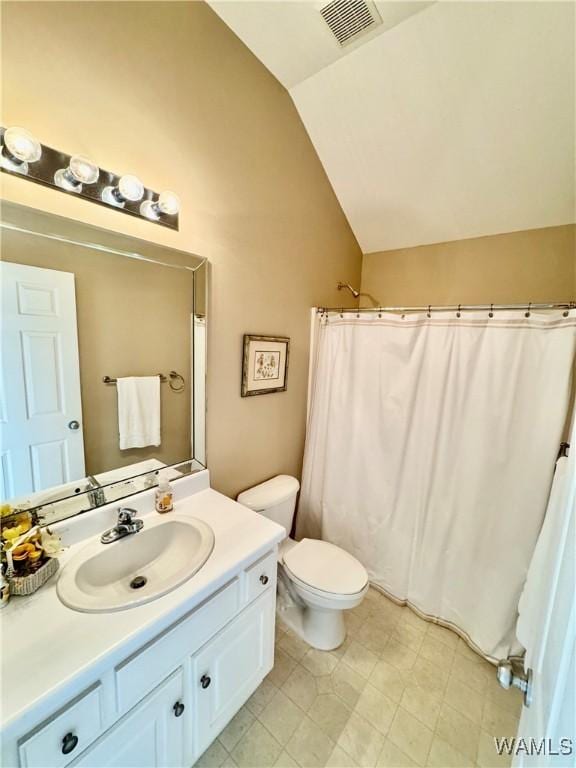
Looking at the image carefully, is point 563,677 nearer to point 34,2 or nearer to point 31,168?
point 31,168

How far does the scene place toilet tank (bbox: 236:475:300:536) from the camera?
64.8 inches

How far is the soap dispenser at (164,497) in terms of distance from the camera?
4.01 feet

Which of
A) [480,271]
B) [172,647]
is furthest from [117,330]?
[480,271]

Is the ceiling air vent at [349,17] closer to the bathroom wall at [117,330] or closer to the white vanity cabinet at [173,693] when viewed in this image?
the bathroom wall at [117,330]

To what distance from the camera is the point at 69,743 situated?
658 millimetres

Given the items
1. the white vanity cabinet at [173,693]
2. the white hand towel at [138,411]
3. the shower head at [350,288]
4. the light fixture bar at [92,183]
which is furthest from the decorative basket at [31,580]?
the shower head at [350,288]

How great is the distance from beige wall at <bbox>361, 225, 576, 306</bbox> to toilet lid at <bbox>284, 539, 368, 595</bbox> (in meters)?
1.72

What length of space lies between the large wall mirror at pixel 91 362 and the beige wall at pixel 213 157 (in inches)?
3.3

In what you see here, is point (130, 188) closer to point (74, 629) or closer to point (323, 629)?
point (74, 629)

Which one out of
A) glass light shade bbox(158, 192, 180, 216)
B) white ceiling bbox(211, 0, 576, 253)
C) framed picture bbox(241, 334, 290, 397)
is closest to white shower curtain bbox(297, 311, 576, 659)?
framed picture bbox(241, 334, 290, 397)

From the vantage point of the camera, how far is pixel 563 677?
46 cm

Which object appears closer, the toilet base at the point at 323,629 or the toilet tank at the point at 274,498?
the toilet base at the point at 323,629

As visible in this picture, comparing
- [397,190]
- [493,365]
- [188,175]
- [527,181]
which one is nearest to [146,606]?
[188,175]

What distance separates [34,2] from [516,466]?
2.36m
